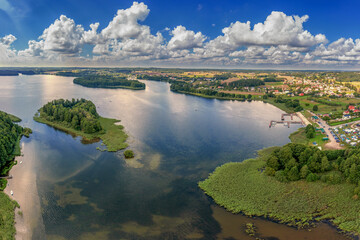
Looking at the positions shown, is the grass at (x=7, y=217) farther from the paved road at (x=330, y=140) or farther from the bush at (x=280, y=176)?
the paved road at (x=330, y=140)

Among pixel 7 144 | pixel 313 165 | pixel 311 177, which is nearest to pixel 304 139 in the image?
pixel 313 165

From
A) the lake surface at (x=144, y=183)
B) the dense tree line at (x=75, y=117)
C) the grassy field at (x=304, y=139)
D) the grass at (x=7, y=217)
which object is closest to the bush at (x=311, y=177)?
the lake surface at (x=144, y=183)

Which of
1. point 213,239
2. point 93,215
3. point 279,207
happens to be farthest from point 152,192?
point 279,207

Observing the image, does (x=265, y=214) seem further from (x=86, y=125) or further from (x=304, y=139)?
(x=86, y=125)

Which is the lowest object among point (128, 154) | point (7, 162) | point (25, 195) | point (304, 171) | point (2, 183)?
point (25, 195)

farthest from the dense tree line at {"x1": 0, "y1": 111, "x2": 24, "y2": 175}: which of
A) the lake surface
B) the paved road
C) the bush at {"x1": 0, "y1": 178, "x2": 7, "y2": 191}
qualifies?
the paved road

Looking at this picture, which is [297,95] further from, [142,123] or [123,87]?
[123,87]

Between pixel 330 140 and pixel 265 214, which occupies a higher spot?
pixel 330 140
